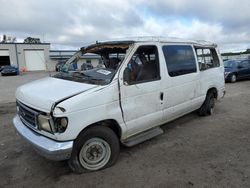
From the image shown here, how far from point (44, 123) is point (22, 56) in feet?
148

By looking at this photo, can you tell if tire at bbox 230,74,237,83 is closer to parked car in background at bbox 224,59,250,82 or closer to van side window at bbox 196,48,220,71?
parked car in background at bbox 224,59,250,82

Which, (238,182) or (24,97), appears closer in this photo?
(238,182)

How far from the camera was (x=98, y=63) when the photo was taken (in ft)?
17.1

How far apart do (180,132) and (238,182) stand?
6.67ft

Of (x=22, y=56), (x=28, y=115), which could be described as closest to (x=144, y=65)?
(x=28, y=115)

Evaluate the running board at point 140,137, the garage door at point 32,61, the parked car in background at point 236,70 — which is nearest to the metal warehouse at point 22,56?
the garage door at point 32,61

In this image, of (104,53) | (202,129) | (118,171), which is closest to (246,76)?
(202,129)

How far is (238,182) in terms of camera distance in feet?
10.2

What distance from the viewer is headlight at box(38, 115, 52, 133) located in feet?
9.62

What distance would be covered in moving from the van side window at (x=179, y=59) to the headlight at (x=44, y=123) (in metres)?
2.46

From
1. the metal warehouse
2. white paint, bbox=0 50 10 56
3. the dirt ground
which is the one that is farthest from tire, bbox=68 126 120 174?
white paint, bbox=0 50 10 56

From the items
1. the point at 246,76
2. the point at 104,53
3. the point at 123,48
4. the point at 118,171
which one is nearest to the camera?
the point at 118,171

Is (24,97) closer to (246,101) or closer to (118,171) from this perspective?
(118,171)

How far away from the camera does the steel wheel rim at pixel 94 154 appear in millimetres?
3318
